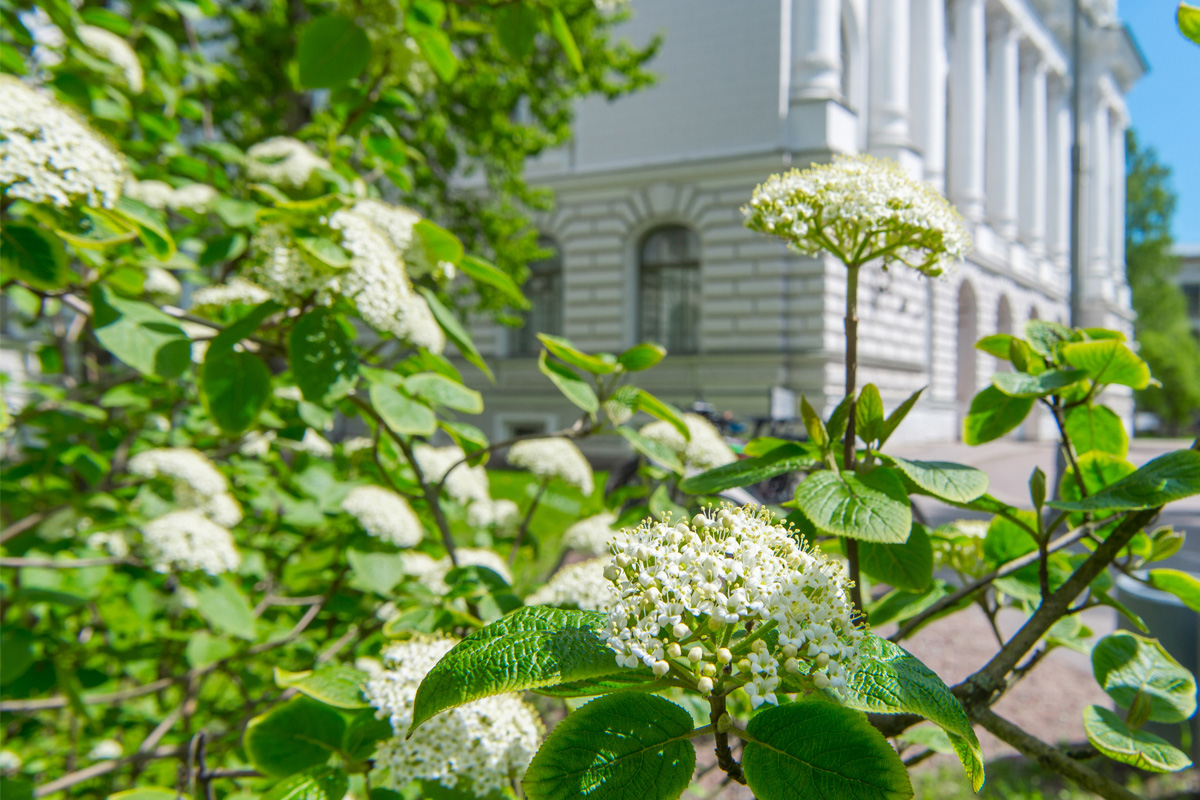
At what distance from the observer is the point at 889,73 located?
1.61m

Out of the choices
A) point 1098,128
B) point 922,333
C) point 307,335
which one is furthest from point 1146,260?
point 307,335

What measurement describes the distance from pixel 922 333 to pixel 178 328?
3.98ft

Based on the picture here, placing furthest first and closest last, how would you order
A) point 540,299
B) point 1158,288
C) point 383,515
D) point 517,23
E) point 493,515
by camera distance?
point 1158,288 < point 540,299 < point 493,515 < point 383,515 < point 517,23

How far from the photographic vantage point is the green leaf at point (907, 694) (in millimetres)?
438

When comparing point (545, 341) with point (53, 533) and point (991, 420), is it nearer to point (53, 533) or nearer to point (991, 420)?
point (991, 420)

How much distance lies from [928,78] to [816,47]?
56 cm

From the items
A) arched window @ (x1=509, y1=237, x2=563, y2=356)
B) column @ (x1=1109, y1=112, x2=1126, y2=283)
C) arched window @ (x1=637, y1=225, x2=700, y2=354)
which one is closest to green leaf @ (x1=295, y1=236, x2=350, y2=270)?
arched window @ (x1=637, y1=225, x2=700, y2=354)

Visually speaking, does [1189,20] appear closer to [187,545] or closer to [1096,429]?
[1096,429]

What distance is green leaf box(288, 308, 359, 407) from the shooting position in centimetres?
101

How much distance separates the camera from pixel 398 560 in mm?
1588

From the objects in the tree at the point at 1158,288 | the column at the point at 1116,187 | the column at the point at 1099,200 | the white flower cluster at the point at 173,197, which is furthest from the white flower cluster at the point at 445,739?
the tree at the point at 1158,288

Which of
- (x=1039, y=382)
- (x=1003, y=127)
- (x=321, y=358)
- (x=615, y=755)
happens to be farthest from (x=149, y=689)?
(x=1003, y=127)

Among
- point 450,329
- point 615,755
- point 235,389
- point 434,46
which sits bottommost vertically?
point 615,755

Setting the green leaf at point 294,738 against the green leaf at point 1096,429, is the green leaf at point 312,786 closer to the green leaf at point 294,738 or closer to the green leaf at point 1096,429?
the green leaf at point 294,738
